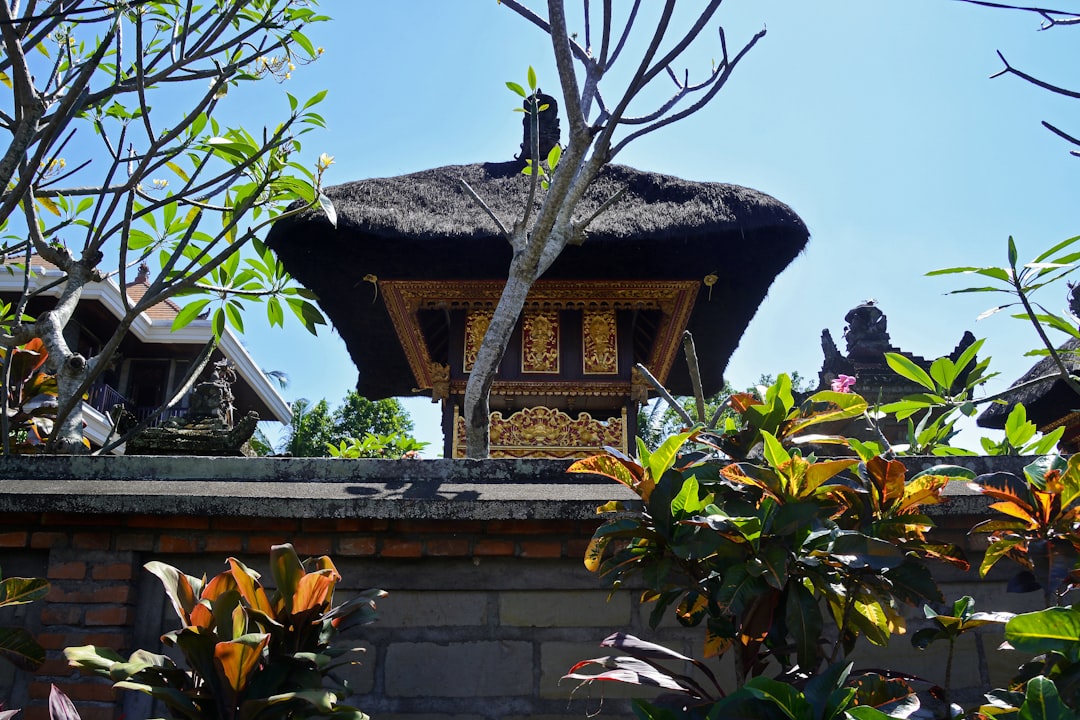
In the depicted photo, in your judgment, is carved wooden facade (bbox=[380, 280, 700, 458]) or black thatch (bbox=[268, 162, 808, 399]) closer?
black thatch (bbox=[268, 162, 808, 399])

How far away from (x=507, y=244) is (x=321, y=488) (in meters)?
4.02

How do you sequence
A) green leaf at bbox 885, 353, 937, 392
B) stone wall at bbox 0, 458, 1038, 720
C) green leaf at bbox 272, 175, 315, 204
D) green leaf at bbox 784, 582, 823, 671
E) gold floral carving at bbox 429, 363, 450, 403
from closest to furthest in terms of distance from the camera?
green leaf at bbox 784, 582, 823, 671 → stone wall at bbox 0, 458, 1038, 720 → green leaf at bbox 885, 353, 937, 392 → green leaf at bbox 272, 175, 315, 204 → gold floral carving at bbox 429, 363, 450, 403

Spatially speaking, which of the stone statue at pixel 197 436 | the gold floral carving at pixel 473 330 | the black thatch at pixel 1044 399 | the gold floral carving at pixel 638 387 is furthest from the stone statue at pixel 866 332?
the stone statue at pixel 197 436

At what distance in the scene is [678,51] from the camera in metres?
3.37

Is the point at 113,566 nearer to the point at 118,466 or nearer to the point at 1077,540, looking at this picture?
the point at 118,466

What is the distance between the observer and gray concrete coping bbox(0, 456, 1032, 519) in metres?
2.43

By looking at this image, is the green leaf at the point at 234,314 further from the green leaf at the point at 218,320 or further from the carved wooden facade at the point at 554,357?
the carved wooden facade at the point at 554,357

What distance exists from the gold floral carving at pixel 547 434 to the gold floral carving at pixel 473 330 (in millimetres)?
561

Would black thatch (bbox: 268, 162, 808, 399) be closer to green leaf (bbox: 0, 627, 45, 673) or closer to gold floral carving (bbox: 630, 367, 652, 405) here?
gold floral carving (bbox: 630, 367, 652, 405)

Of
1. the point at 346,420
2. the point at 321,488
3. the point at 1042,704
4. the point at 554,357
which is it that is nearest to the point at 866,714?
the point at 1042,704

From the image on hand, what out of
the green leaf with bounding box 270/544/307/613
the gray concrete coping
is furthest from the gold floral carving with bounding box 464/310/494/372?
the green leaf with bounding box 270/544/307/613

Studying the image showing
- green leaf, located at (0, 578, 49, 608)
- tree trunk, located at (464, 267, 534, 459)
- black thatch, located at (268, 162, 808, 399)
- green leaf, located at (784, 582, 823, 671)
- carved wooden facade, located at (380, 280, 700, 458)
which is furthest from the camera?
carved wooden facade, located at (380, 280, 700, 458)

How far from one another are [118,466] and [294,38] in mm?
1993

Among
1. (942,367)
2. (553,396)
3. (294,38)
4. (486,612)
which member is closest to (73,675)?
(486,612)
